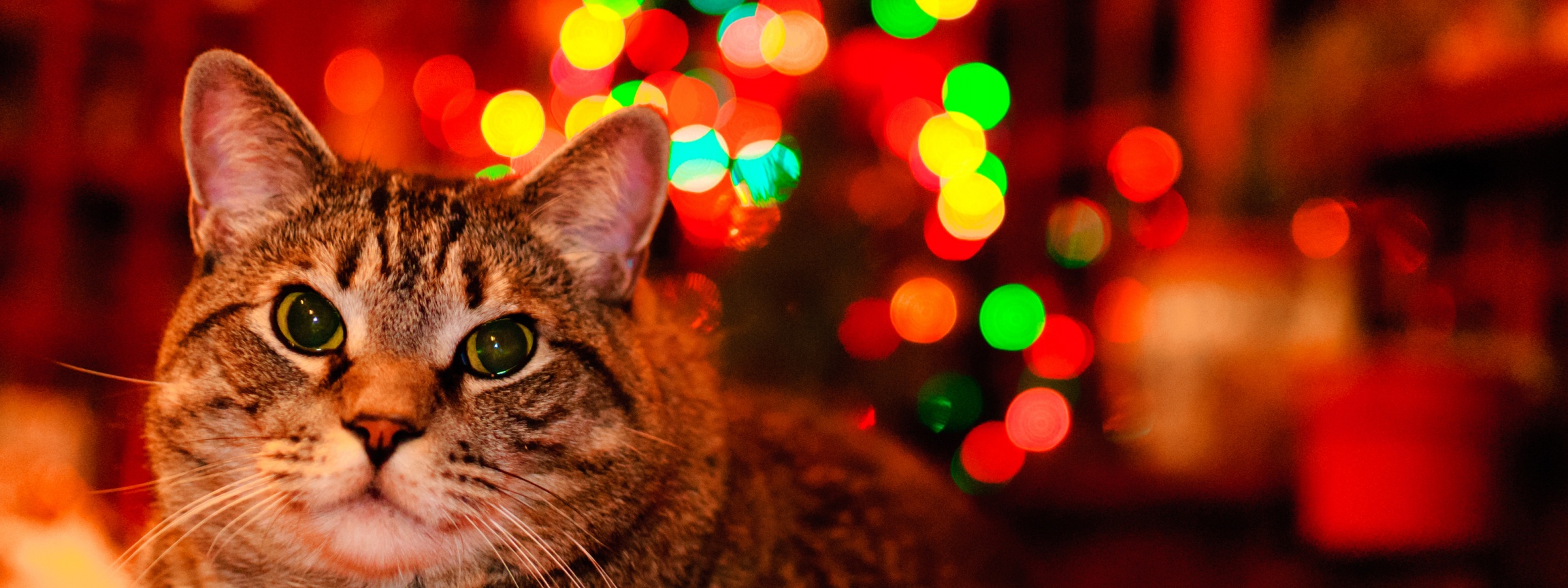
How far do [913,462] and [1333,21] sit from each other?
73.1 inches

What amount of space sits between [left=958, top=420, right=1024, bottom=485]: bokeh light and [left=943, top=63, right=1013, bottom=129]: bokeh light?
803 mm

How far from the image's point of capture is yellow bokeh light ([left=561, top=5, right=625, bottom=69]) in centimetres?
222

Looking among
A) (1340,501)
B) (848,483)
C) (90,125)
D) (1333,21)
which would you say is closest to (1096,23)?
(1333,21)

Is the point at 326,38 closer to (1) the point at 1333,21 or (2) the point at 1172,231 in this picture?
Answer: (2) the point at 1172,231

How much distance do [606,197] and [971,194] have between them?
5.30 feet

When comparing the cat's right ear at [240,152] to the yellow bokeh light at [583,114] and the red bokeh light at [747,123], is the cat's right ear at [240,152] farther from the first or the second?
the yellow bokeh light at [583,114]

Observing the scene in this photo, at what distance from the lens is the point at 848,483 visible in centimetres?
99

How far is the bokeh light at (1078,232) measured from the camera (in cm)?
266

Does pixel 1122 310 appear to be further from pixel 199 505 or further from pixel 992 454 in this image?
pixel 199 505

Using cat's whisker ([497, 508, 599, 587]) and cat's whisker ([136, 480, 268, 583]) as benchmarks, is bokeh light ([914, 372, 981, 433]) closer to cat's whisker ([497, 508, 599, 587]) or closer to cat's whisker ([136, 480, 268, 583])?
cat's whisker ([497, 508, 599, 587])

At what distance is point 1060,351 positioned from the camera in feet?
8.18

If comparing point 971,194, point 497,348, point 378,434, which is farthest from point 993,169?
point 378,434

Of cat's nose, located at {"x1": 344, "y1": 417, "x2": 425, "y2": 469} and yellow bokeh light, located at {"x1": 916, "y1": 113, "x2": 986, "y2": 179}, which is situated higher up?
yellow bokeh light, located at {"x1": 916, "y1": 113, "x2": 986, "y2": 179}

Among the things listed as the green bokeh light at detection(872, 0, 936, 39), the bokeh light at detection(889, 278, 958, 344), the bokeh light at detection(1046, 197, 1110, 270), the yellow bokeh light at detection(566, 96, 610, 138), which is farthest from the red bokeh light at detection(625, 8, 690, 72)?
the bokeh light at detection(1046, 197, 1110, 270)
